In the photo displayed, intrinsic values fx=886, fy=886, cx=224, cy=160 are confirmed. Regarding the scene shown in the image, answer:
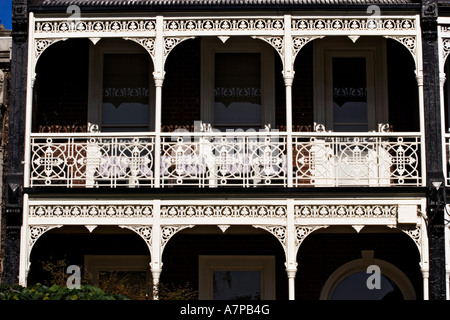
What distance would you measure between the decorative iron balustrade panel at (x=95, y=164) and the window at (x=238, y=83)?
1.56 m

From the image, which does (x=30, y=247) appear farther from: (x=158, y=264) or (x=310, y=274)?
(x=310, y=274)

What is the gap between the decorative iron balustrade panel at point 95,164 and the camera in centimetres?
1414

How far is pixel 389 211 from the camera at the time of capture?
14023 millimetres

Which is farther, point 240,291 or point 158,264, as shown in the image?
point 240,291

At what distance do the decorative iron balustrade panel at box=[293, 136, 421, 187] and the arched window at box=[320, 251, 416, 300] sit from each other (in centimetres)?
155

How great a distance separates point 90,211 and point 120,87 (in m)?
2.99

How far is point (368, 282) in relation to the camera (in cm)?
1589

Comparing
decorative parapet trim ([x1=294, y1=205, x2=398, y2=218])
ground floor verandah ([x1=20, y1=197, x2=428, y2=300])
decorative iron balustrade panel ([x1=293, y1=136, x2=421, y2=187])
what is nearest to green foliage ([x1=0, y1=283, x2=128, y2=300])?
decorative parapet trim ([x1=294, y1=205, x2=398, y2=218])

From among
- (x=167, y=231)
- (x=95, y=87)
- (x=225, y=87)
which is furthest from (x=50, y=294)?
(x=225, y=87)

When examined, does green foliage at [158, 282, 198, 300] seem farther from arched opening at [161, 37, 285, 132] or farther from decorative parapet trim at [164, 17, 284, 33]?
decorative parapet trim at [164, 17, 284, 33]

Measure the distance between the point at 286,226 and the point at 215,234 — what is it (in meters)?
2.21

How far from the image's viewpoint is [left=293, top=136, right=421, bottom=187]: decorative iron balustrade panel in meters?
14.1

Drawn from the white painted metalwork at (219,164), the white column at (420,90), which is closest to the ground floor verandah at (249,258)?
the white painted metalwork at (219,164)
